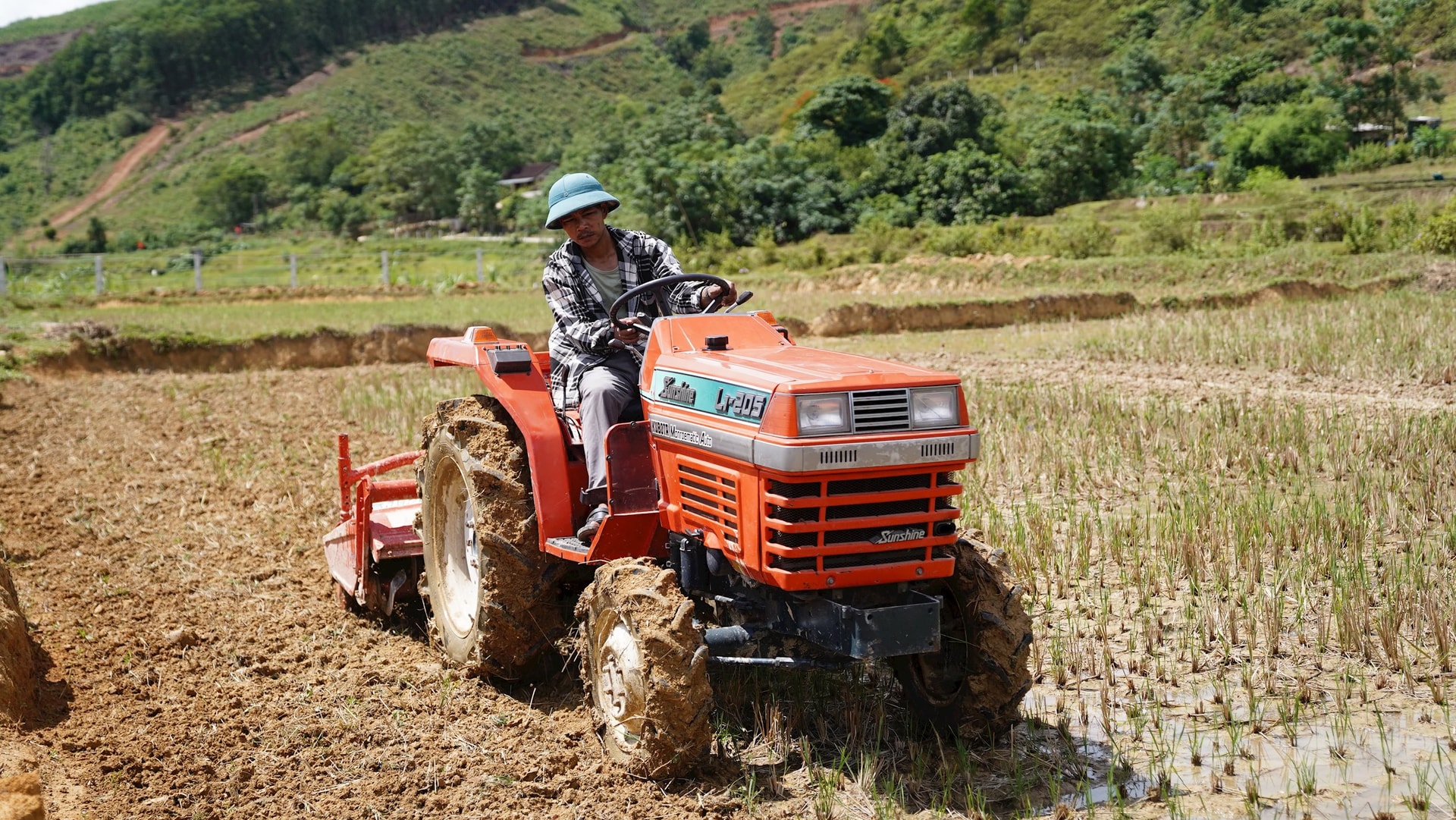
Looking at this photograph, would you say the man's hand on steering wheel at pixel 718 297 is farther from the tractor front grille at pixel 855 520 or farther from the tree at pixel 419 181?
the tree at pixel 419 181

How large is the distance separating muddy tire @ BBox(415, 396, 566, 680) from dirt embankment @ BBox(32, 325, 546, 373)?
1158cm

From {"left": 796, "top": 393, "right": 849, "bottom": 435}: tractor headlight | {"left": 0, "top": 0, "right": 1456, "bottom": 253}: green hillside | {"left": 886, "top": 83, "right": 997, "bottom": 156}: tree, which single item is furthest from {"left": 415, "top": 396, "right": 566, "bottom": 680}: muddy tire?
{"left": 886, "top": 83, "right": 997, "bottom": 156}: tree

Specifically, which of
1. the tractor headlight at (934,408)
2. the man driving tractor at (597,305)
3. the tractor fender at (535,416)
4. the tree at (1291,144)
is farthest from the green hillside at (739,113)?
the tractor headlight at (934,408)

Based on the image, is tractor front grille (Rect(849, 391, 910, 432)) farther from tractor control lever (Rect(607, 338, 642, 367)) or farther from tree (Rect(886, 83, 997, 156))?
tree (Rect(886, 83, 997, 156))

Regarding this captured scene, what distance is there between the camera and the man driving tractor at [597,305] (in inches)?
193

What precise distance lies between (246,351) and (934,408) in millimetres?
15880

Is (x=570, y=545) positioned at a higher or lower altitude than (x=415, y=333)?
higher

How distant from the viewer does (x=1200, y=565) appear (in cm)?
633

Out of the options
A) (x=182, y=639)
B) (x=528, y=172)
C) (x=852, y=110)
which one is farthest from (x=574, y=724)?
(x=528, y=172)

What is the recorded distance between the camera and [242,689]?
541 cm

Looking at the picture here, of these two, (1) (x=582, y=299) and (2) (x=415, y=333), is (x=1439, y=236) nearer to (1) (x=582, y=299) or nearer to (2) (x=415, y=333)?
(2) (x=415, y=333)

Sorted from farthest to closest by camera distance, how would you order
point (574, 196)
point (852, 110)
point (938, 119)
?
point (852, 110) → point (938, 119) → point (574, 196)

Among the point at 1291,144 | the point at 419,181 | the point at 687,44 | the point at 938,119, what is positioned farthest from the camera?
Answer: the point at 687,44

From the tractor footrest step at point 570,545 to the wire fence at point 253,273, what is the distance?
78.5 ft
